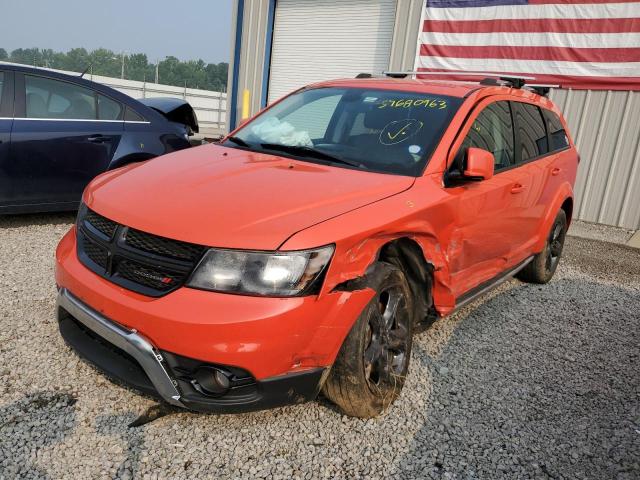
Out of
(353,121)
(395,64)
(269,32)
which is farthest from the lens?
(269,32)

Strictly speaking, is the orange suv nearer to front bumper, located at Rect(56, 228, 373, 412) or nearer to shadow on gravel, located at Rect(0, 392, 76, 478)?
front bumper, located at Rect(56, 228, 373, 412)

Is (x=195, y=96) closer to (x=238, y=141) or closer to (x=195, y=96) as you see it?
(x=195, y=96)

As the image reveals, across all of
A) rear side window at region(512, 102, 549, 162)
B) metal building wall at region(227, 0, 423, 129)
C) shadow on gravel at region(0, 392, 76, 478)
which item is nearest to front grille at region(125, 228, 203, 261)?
shadow on gravel at region(0, 392, 76, 478)

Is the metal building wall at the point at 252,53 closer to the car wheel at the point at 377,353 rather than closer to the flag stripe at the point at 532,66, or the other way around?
the flag stripe at the point at 532,66

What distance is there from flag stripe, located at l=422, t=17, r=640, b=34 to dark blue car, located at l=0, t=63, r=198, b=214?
590 centimetres

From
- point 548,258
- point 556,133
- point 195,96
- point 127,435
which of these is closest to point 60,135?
point 127,435

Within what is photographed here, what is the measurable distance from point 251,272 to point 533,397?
1.92m

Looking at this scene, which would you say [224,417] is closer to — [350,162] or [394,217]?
[394,217]

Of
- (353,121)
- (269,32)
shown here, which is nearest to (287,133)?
(353,121)

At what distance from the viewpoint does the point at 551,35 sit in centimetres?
861

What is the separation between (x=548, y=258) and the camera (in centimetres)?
518

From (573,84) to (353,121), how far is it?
6606 millimetres

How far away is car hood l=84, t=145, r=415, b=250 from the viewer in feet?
7.21

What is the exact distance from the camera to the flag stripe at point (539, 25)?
8.12 meters
